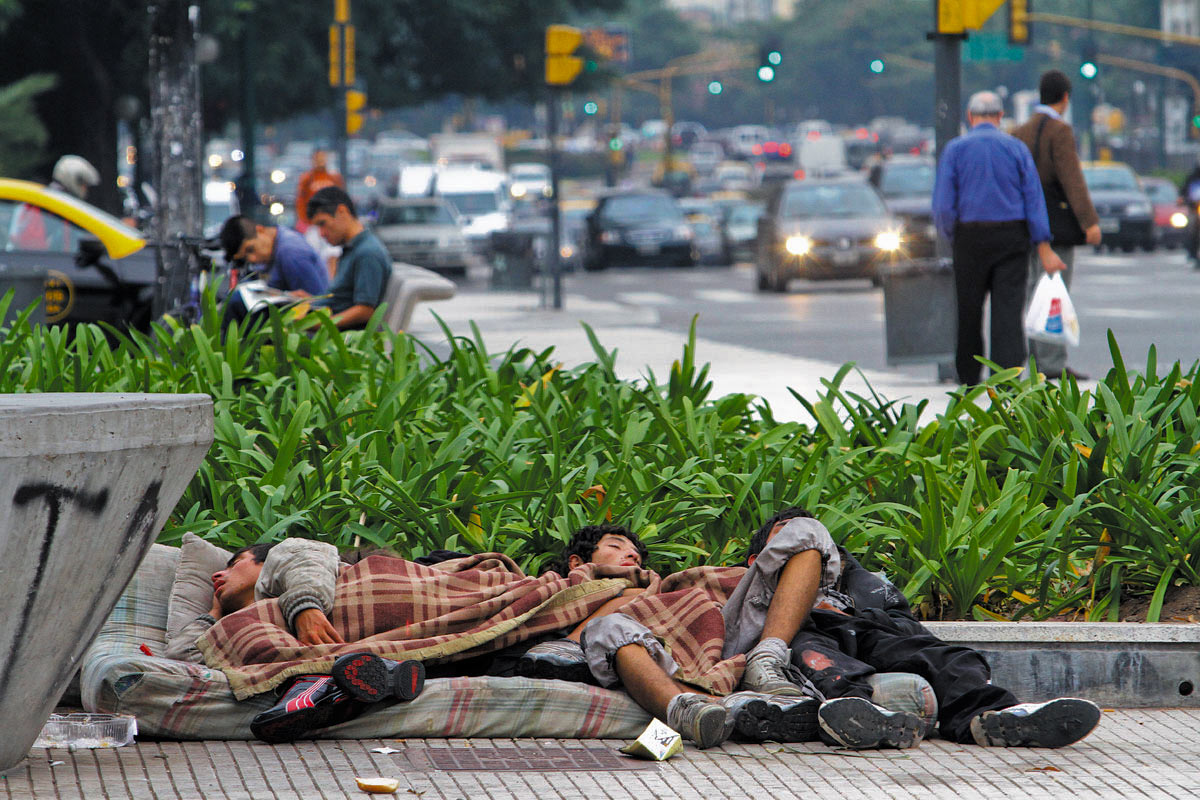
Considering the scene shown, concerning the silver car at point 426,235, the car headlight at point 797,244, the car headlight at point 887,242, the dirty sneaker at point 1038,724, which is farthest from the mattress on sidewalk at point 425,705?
the silver car at point 426,235

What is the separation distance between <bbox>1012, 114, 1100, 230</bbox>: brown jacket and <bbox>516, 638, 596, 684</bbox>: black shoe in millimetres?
6735

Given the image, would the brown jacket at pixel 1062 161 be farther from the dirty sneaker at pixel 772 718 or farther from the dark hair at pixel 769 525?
the dirty sneaker at pixel 772 718

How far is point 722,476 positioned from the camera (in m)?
6.00

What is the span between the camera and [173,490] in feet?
13.9

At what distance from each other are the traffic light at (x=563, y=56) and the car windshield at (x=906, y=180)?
1109 centimetres

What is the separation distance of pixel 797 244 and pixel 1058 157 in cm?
1291

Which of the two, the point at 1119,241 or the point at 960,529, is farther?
the point at 1119,241

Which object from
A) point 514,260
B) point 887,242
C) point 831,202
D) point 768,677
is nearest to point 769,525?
point 768,677

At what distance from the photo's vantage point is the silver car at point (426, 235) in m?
32.1

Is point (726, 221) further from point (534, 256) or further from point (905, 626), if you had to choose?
point (905, 626)

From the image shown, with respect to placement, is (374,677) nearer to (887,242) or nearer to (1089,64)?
(887,242)

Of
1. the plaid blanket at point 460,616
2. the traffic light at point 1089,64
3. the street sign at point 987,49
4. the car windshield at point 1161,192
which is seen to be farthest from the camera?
the traffic light at point 1089,64

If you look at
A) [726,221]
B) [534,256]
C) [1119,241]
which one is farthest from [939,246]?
[726,221]

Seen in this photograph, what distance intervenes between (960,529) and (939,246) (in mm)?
6360
